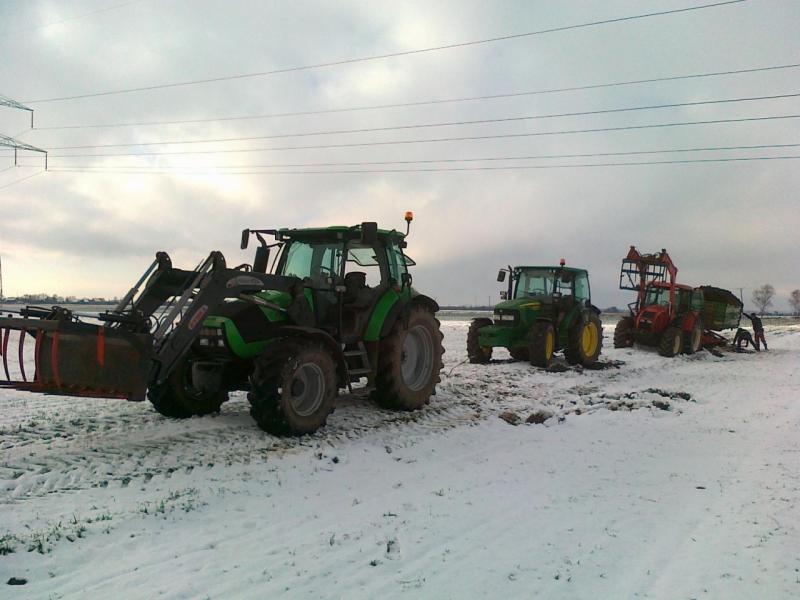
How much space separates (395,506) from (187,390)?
341cm

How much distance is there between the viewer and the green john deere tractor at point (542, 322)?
43.8ft

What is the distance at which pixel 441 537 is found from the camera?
4.12 m

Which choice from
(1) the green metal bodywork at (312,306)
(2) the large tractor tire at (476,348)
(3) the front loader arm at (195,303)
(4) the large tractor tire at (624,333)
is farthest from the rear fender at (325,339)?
(4) the large tractor tire at (624,333)

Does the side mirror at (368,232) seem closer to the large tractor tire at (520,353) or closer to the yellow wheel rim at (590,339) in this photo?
the large tractor tire at (520,353)

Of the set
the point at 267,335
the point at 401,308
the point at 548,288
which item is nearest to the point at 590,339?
the point at 548,288

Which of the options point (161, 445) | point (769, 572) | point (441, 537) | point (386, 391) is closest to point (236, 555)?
point (441, 537)

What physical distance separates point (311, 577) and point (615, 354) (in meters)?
15.5

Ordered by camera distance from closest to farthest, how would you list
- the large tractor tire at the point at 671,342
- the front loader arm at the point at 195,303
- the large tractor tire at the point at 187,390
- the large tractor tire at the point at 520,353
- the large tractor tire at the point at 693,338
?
the front loader arm at the point at 195,303
the large tractor tire at the point at 187,390
the large tractor tire at the point at 520,353
the large tractor tire at the point at 671,342
the large tractor tire at the point at 693,338

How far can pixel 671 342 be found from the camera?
17.3 metres

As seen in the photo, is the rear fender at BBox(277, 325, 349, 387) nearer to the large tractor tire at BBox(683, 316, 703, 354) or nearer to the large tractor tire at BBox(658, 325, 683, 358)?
the large tractor tire at BBox(658, 325, 683, 358)

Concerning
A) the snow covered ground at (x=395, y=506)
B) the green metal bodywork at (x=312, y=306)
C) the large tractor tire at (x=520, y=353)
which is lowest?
the snow covered ground at (x=395, y=506)

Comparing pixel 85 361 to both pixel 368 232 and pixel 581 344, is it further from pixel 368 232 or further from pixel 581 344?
pixel 581 344

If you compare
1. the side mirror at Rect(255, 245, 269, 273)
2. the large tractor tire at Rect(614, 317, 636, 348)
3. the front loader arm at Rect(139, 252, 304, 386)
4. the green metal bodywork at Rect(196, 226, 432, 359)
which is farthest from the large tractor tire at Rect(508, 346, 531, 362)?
the front loader arm at Rect(139, 252, 304, 386)

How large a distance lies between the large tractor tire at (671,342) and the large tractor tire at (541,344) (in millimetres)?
5917
